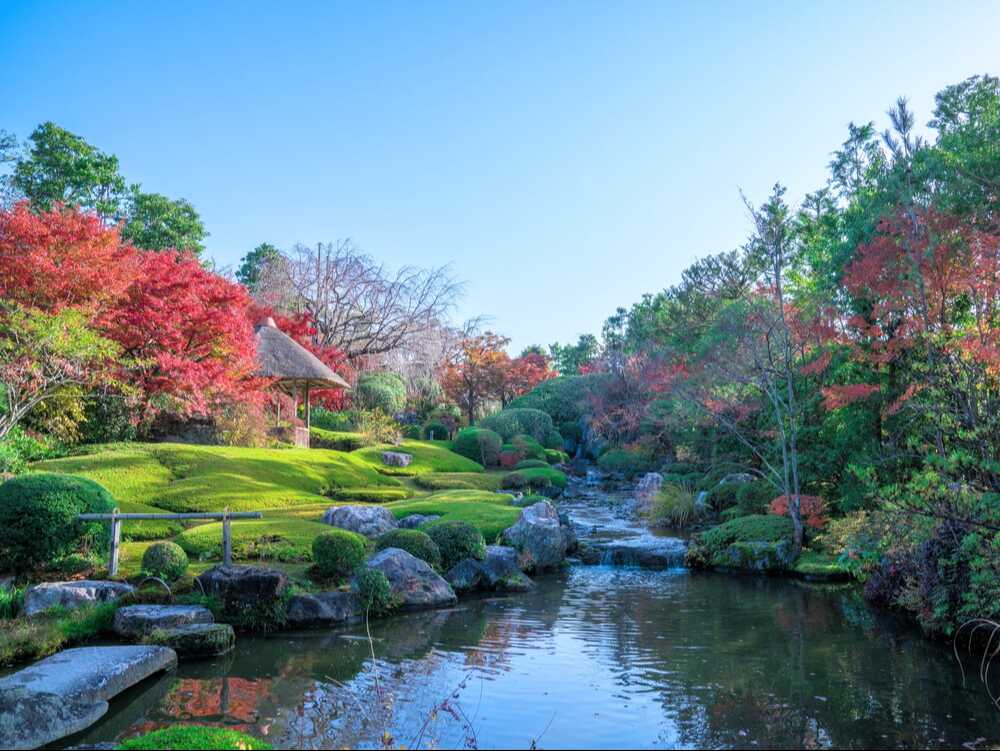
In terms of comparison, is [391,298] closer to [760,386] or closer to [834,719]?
[760,386]

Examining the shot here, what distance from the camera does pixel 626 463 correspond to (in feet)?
90.4

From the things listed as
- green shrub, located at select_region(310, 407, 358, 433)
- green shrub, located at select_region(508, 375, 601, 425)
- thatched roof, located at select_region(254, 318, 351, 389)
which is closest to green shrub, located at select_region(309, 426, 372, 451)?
green shrub, located at select_region(310, 407, 358, 433)

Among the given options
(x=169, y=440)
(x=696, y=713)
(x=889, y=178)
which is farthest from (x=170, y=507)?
(x=889, y=178)

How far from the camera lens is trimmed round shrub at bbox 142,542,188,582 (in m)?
9.57

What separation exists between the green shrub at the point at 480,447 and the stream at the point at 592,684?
16.8 meters

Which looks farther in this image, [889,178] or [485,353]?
[485,353]

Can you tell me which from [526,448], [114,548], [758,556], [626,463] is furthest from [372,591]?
[626,463]

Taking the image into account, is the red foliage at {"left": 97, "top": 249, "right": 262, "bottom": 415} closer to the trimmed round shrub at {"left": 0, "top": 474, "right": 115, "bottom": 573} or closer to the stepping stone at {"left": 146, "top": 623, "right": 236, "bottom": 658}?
the trimmed round shrub at {"left": 0, "top": 474, "right": 115, "bottom": 573}

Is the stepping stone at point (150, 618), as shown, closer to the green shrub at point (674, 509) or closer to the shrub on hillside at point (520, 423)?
the green shrub at point (674, 509)

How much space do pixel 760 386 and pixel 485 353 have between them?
22.4 metres

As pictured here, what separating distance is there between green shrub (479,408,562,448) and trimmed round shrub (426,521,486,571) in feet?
59.1

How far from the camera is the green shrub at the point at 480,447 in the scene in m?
27.6

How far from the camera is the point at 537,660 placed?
7.85 metres

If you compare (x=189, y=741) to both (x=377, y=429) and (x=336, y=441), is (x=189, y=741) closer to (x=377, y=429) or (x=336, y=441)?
(x=336, y=441)
